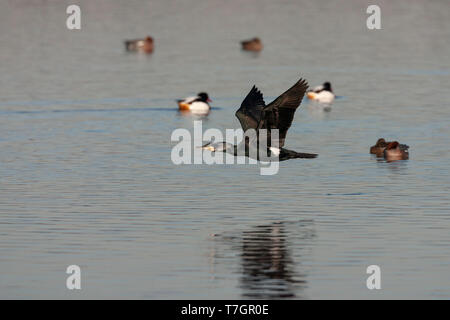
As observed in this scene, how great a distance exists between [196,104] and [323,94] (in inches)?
225

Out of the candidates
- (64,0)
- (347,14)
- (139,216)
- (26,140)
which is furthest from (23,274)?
(64,0)

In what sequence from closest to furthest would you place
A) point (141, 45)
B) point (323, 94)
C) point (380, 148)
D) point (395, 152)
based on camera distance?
point (395, 152) < point (380, 148) < point (323, 94) < point (141, 45)

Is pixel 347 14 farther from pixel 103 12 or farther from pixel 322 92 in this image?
pixel 322 92

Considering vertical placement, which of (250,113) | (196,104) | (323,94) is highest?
(323,94)

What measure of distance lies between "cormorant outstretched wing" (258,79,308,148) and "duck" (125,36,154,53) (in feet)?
130

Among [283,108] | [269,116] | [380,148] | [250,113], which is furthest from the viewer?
[380,148]

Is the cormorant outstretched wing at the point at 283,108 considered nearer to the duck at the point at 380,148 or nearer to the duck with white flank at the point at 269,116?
the duck with white flank at the point at 269,116

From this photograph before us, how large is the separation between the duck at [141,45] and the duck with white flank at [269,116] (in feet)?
126

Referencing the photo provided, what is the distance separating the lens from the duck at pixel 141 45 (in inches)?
2397

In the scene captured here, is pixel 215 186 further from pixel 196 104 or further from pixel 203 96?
pixel 203 96

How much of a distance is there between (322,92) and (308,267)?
24.4 metres

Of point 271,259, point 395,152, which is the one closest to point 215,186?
point 395,152

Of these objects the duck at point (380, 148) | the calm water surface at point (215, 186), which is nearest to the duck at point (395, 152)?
the duck at point (380, 148)

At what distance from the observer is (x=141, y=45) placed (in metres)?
60.6
